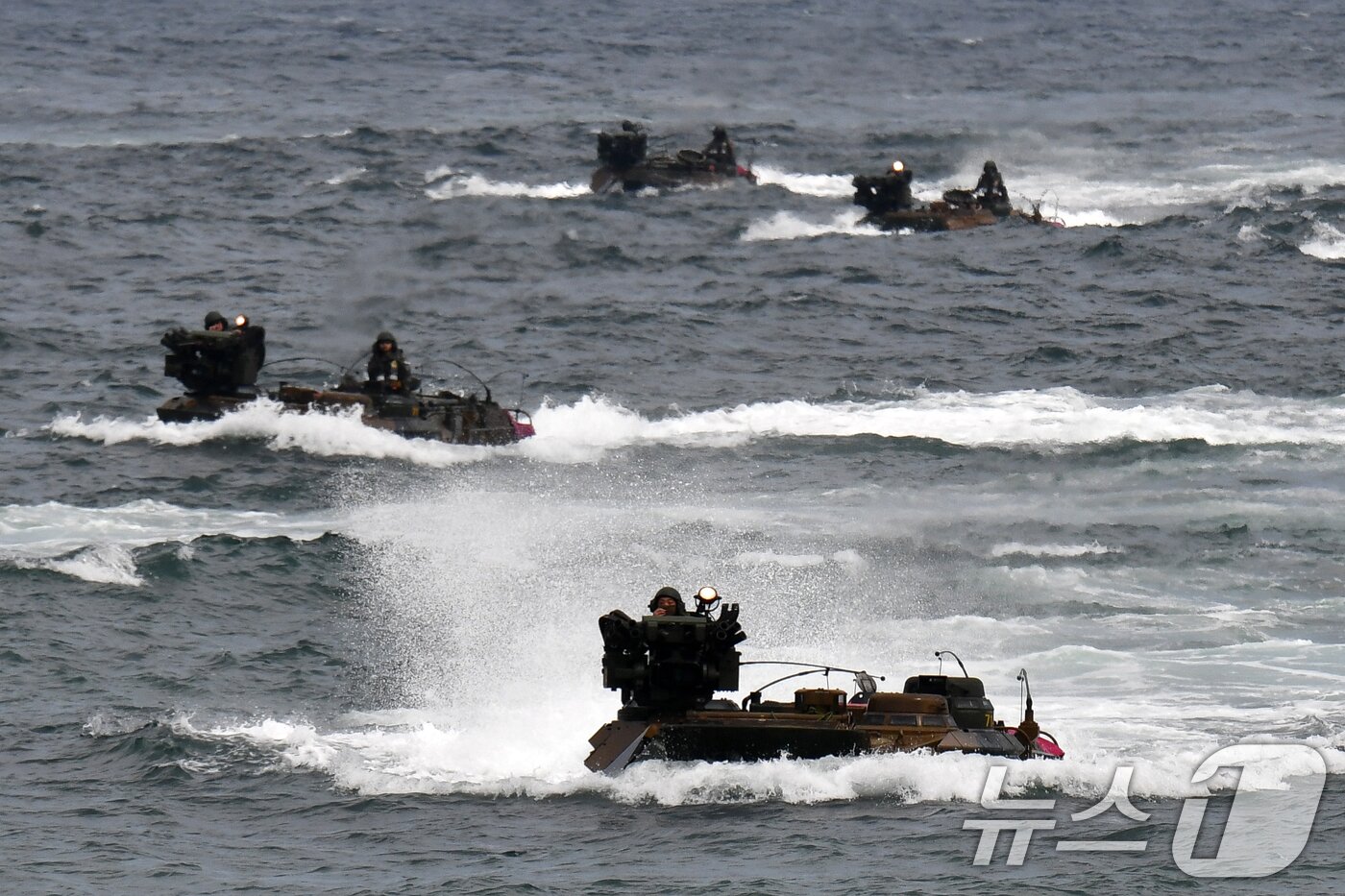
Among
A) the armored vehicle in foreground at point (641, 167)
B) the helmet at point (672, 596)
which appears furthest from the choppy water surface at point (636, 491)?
the helmet at point (672, 596)

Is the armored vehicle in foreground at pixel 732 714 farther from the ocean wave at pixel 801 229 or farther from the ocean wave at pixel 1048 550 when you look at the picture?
the ocean wave at pixel 801 229

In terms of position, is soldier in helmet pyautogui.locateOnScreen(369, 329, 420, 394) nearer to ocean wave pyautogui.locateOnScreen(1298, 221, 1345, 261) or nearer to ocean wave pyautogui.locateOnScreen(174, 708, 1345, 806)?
ocean wave pyautogui.locateOnScreen(174, 708, 1345, 806)

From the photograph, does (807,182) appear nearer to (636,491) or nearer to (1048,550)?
(636,491)

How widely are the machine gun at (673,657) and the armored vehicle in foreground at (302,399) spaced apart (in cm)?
2507

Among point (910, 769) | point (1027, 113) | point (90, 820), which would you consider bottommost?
point (90, 820)

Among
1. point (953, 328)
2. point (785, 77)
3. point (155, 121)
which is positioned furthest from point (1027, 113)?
point (953, 328)

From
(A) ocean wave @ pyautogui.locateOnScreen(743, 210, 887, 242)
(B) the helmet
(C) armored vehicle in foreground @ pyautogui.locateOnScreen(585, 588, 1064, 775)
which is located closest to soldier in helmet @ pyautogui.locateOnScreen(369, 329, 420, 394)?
(B) the helmet

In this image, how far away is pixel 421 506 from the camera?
178ft

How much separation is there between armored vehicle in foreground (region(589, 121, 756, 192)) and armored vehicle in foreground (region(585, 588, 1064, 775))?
62875 mm

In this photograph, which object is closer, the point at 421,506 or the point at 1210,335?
the point at 421,506

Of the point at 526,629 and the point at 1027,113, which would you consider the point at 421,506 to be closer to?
the point at 526,629

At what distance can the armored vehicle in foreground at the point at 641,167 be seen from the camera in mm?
97000

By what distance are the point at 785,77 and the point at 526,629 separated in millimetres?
96838

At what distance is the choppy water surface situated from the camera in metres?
32.7
